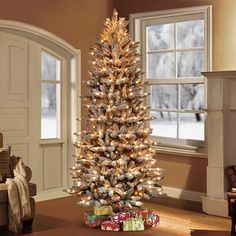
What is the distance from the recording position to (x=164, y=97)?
734cm

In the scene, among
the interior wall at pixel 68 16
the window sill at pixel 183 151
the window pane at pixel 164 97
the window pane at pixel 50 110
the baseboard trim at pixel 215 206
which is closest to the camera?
the baseboard trim at pixel 215 206

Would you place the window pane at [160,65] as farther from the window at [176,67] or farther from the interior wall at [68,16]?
the interior wall at [68,16]

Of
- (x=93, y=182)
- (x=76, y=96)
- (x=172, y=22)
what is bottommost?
(x=93, y=182)

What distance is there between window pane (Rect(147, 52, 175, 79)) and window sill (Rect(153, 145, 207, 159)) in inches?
39.9

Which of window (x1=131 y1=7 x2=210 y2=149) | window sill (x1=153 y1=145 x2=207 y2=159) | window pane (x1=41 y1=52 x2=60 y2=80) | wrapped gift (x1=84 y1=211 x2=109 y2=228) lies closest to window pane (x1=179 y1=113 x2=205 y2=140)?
window (x1=131 y1=7 x2=210 y2=149)

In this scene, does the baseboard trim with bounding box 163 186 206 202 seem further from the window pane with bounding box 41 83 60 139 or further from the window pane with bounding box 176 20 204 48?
the window pane with bounding box 176 20 204 48

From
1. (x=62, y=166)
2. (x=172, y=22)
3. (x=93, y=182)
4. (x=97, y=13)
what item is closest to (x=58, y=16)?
(x=97, y=13)

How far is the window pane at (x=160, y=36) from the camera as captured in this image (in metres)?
7.23

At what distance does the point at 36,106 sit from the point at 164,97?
179 cm

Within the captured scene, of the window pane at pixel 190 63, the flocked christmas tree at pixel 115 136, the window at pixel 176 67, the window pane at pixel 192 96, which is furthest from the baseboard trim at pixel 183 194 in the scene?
the window pane at pixel 190 63

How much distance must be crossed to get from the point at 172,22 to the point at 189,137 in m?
1.58

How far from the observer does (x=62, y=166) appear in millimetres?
7188

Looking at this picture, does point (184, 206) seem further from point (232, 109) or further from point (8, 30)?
point (8, 30)

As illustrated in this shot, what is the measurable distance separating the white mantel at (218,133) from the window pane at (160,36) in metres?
1.26
